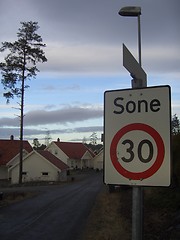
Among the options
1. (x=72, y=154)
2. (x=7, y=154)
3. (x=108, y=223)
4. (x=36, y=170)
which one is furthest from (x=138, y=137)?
(x=72, y=154)

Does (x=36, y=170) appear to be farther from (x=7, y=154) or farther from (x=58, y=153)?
(x=58, y=153)

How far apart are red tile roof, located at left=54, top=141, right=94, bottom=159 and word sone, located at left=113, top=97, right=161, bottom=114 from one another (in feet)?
280

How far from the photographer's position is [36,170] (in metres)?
59.2

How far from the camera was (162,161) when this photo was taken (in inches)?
116

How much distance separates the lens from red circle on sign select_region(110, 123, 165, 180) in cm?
295

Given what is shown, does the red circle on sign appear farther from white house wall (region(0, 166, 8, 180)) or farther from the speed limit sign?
white house wall (region(0, 166, 8, 180))

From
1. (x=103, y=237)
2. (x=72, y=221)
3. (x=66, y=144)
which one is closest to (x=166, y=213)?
(x=72, y=221)

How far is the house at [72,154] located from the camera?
291ft

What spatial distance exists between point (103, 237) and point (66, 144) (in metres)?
79.9

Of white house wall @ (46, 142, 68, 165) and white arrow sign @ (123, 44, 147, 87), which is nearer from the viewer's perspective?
white arrow sign @ (123, 44, 147, 87)

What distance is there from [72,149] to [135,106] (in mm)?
89731

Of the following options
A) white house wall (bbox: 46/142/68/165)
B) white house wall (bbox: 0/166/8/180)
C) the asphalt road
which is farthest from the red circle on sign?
white house wall (bbox: 46/142/68/165)

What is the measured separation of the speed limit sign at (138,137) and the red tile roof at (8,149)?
61.3m

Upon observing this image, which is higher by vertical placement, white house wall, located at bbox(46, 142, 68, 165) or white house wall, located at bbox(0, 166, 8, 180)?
white house wall, located at bbox(46, 142, 68, 165)
